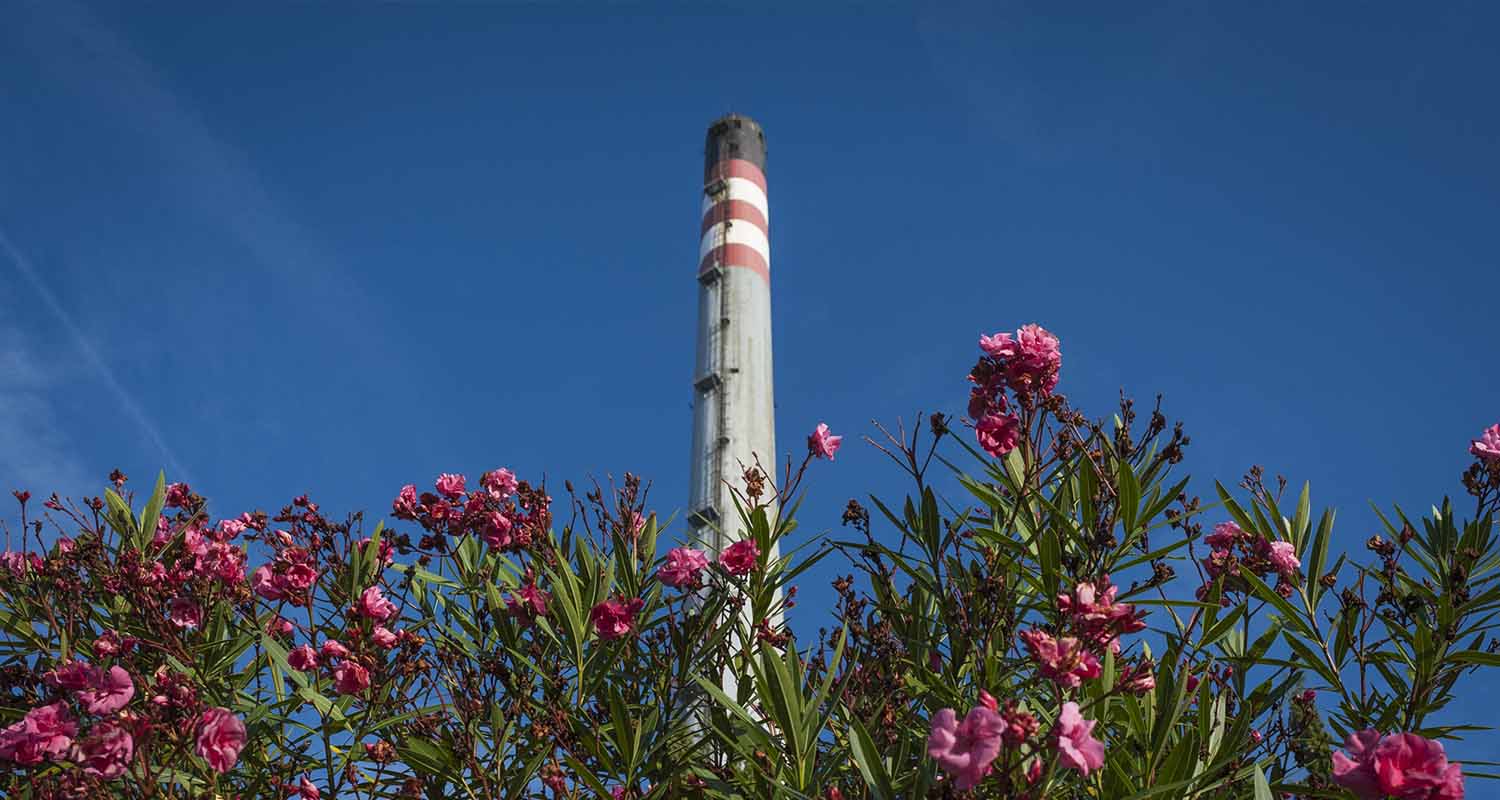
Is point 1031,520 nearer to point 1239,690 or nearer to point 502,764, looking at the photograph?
point 1239,690

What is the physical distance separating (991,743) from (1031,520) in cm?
129

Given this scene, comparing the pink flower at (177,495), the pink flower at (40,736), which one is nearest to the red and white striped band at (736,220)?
the pink flower at (177,495)

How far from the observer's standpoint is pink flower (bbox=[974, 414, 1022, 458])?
272 centimetres

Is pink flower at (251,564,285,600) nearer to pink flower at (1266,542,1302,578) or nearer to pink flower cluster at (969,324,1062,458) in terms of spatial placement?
pink flower cluster at (969,324,1062,458)

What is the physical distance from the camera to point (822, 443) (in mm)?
3389

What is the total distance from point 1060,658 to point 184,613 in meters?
2.53

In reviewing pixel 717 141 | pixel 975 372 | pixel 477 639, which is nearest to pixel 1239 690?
pixel 975 372

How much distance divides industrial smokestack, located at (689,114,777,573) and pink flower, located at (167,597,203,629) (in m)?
9.37

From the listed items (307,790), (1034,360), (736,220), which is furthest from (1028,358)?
(736,220)

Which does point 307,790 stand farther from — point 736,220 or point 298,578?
point 736,220

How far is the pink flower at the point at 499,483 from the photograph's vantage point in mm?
3518

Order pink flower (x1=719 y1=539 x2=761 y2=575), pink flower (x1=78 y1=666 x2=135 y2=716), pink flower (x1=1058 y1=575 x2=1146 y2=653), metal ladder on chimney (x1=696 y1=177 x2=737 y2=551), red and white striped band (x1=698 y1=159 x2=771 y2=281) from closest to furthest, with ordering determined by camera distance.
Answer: pink flower (x1=1058 y1=575 x2=1146 y2=653) → pink flower (x1=78 y1=666 x2=135 y2=716) → pink flower (x1=719 y1=539 x2=761 y2=575) → metal ladder on chimney (x1=696 y1=177 x2=737 y2=551) → red and white striped band (x1=698 y1=159 x2=771 y2=281)

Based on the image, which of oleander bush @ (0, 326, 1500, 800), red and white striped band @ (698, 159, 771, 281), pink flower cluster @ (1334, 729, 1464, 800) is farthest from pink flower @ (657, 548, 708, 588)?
red and white striped band @ (698, 159, 771, 281)

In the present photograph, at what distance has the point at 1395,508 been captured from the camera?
10.8 ft
